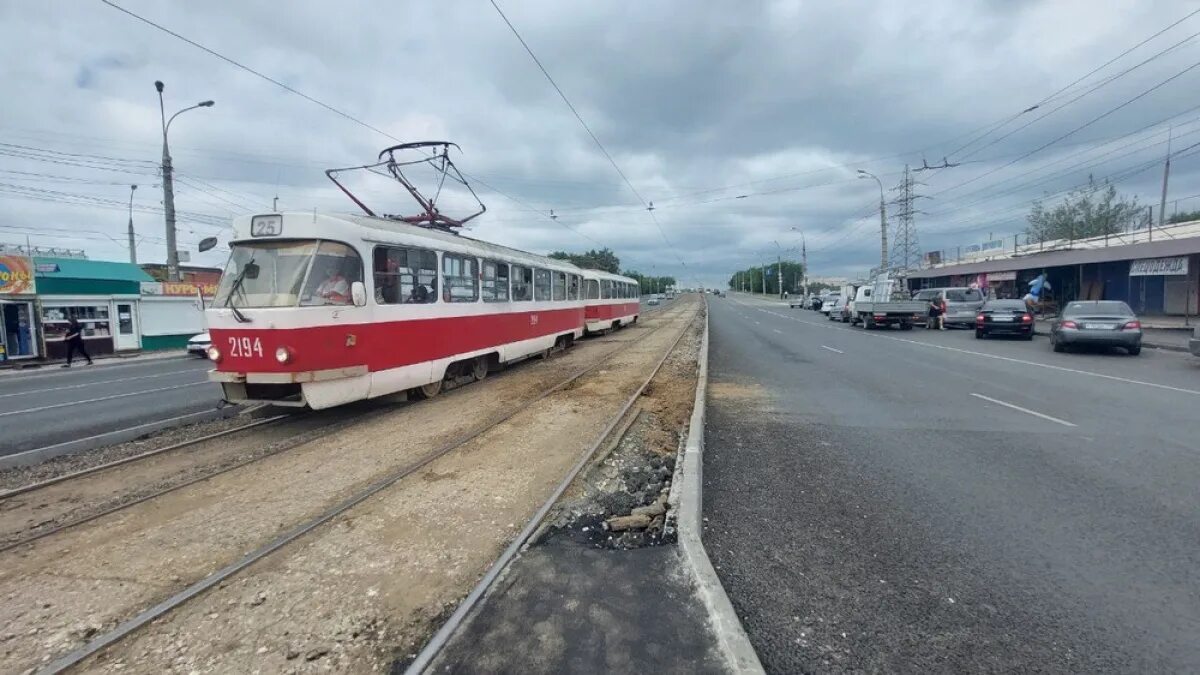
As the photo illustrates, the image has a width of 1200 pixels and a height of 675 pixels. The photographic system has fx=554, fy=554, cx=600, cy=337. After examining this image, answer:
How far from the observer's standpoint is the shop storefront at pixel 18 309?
19406mm

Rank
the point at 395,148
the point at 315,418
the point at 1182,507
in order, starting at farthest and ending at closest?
the point at 395,148 < the point at 315,418 < the point at 1182,507

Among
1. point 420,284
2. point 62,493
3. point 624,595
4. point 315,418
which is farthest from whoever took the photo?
point 420,284

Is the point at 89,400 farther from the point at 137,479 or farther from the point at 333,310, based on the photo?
the point at 333,310

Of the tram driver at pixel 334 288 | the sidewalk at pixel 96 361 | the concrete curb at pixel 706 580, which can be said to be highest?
the tram driver at pixel 334 288

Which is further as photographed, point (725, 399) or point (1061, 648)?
point (725, 399)

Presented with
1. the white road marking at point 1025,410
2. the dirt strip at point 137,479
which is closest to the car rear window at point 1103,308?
the white road marking at point 1025,410

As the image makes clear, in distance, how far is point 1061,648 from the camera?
2.78m

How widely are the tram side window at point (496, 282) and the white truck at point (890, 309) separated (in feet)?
64.6

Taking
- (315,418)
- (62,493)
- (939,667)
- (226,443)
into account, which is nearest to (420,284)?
(315,418)

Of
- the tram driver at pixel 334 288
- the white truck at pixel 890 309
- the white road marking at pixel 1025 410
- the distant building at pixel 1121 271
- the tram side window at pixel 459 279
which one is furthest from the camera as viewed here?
the white truck at pixel 890 309

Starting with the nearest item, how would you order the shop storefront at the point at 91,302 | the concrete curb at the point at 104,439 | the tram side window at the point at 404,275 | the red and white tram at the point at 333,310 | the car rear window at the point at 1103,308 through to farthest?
the concrete curb at the point at 104,439, the red and white tram at the point at 333,310, the tram side window at the point at 404,275, the car rear window at the point at 1103,308, the shop storefront at the point at 91,302

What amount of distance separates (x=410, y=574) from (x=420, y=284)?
6.05 metres

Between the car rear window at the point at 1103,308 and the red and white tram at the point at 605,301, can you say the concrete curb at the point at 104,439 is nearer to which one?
the red and white tram at the point at 605,301

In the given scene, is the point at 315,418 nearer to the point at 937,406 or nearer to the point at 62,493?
the point at 62,493
